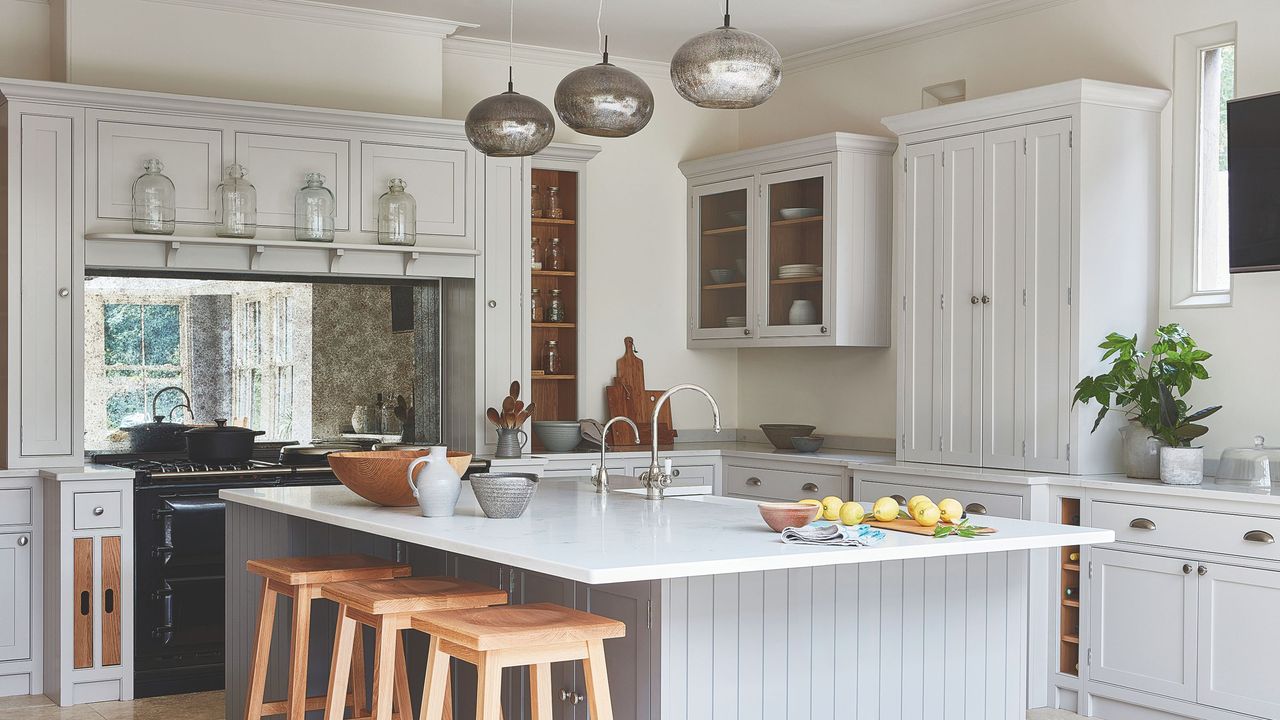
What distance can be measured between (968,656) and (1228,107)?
98.2 inches

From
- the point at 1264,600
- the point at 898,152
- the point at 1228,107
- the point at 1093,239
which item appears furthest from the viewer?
the point at 898,152

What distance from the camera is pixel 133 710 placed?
4902 millimetres

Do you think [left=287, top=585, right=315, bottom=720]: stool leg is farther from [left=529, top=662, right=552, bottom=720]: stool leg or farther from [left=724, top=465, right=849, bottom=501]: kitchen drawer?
[left=724, top=465, right=849, bottom=501]: kitchen drawer

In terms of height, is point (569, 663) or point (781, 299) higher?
point (781, 299)

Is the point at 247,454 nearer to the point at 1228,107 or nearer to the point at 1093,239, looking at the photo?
the point at 1093,239

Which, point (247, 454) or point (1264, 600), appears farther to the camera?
point (247, 454)

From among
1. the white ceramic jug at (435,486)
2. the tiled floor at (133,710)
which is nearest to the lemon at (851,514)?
the white ceramic jug at (435,486)

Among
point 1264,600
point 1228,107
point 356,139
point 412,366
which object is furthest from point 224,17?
point 1264,600

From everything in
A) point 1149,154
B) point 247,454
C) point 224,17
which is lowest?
point 247,454

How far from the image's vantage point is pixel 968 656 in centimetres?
339

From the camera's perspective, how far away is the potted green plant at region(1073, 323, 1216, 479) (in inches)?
187

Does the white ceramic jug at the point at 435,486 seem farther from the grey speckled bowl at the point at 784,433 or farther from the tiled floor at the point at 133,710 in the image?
the grey speckled bowl at the point at 784,433

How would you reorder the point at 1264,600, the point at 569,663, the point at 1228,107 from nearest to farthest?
the point at 569,663 → the point at 1264,600 → the point at 1228,107

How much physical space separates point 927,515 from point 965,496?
216cm
